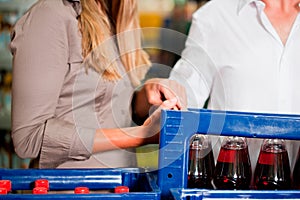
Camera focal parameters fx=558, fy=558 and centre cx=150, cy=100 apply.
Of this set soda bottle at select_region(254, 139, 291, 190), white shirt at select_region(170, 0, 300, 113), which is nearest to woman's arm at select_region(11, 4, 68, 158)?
white shirt at select_region(170, 0, 300, 113)

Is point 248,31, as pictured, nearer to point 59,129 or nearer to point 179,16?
point 59,129

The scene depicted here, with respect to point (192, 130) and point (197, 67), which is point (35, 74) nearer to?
point (192, 130)

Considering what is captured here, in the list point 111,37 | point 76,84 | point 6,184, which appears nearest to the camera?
point 6,184

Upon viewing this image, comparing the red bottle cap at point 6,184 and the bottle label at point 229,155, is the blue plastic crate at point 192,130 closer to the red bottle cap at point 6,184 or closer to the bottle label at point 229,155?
the bottle label at point 229,155

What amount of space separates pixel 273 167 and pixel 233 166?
92 millimetres

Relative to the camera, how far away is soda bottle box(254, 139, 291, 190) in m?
1.27

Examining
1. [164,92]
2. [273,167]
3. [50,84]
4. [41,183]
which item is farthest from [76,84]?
[273,167]

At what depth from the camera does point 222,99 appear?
187 cm

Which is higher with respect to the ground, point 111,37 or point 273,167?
point 111,37

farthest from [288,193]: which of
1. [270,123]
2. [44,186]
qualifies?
[44,186]

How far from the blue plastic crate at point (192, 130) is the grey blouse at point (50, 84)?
0.36 meters

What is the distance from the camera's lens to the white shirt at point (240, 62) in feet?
5.82

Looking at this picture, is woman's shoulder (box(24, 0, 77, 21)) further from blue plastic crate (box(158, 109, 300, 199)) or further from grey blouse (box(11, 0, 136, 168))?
blue plastic crate (box(158, 109, 300, 199))

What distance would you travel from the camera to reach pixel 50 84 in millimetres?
1497
